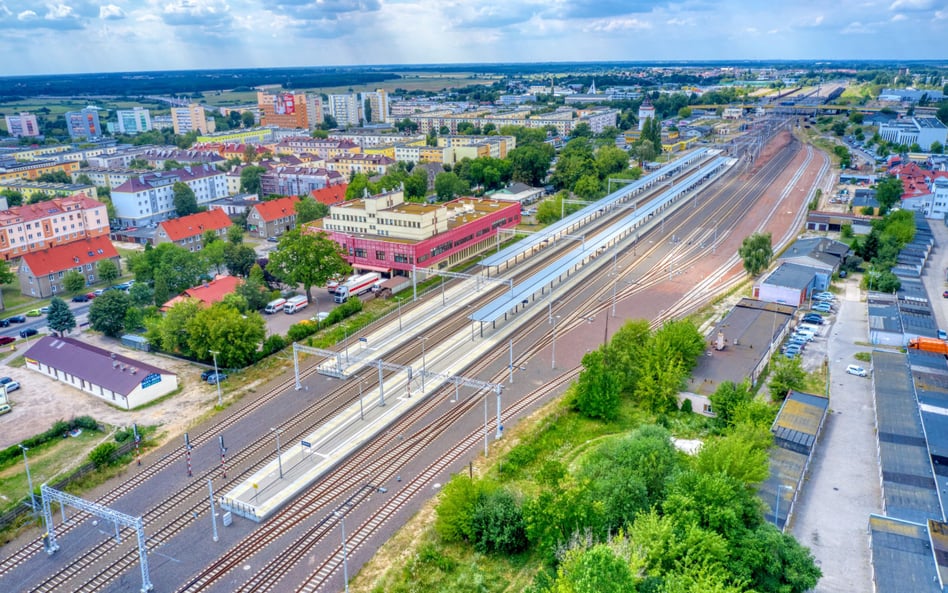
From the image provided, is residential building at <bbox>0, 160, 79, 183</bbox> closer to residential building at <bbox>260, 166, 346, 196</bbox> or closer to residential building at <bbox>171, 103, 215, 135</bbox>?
residential building at <bbox>260, 166, 346, 196</bbox>

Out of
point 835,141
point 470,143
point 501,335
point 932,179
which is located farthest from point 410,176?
point 835,141

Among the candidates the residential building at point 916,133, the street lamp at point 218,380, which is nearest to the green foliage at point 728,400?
the street lamp at point 218,380

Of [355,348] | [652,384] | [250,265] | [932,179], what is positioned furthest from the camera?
[932,179]

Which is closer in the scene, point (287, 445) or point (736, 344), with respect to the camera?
point (287, 445)

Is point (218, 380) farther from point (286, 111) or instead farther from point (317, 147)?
point (286, 111)

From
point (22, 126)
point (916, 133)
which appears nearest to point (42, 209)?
point (22, 126)

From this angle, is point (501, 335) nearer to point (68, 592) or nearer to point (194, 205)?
point (68, 592)

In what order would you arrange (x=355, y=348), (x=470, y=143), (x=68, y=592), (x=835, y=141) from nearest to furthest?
(x=68, y=592) < (x=355, y=348) < (x=470, y=143) < (x=835, y=141)
